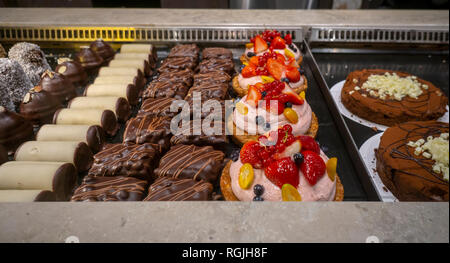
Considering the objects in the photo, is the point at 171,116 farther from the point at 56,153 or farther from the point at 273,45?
the point at 273,45

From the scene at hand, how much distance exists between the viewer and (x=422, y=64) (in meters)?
3.54

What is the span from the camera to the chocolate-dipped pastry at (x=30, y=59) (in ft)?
9.90

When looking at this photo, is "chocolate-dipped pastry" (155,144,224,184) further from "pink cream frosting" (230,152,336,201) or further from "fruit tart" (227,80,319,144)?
"fruit tart" (227,80,319,144)

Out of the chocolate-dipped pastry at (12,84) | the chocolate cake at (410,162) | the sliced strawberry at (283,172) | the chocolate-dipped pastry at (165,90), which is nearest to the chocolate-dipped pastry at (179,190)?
the sliced strawberry at (283,172)

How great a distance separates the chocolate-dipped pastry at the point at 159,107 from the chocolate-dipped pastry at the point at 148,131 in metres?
0.12

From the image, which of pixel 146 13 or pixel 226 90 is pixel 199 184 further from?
pixel 146 13

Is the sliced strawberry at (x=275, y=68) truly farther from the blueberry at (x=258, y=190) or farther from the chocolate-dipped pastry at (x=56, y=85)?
the chocolate-dipped pastry at (x=56, y=85)

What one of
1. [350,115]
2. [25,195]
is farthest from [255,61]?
[25,195]

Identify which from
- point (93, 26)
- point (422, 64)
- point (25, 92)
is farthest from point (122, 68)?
point (422, 64)

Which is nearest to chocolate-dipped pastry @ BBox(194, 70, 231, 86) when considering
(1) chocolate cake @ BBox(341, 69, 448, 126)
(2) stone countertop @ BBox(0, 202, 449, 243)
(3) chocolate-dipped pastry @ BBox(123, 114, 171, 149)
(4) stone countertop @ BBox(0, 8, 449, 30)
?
(4) stone countertop @ BBox(0, 8, 449, 30)

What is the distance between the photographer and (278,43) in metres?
3.43

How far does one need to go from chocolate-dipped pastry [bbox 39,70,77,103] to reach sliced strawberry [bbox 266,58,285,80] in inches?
77.0

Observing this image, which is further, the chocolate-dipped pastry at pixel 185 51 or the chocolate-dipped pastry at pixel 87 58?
the chocolate-dipped pastry at pixel 185 51

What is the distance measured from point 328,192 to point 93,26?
9.53 ft
